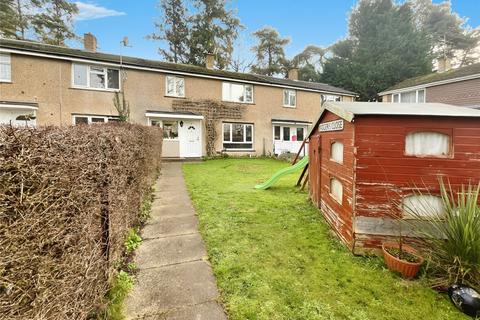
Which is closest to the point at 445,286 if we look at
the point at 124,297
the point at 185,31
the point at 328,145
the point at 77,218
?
the point at 328,145

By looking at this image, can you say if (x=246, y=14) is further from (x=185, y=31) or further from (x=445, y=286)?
(x=445, y=286)

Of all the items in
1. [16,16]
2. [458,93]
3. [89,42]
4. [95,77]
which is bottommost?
[458,93]

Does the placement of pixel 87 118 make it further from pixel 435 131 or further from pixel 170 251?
pixel 435 131

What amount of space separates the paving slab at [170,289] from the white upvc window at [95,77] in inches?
592

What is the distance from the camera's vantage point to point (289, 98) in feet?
72.0

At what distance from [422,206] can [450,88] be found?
22.0m

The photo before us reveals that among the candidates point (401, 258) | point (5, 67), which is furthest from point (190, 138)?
point (401, 258)

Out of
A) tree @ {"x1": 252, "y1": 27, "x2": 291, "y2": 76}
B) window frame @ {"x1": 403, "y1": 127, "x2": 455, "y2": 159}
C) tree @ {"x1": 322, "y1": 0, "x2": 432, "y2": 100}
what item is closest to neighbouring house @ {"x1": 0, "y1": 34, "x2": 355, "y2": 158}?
tree @ {"x1": 322, "y1": 0, "x2": 432, "y2": 100}

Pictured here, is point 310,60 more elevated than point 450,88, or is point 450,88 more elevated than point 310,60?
point 310,60

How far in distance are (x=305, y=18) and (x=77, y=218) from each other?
36811mm

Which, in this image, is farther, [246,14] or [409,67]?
[246,14]

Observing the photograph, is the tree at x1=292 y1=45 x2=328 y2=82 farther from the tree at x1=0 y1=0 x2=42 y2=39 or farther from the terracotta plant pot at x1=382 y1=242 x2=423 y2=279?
the terracotta plant pot at x1=382 y1=242 x2=423 y2=279

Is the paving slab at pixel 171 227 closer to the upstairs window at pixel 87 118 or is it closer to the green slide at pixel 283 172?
the green slide at pixel 283 172

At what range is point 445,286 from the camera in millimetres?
3254
